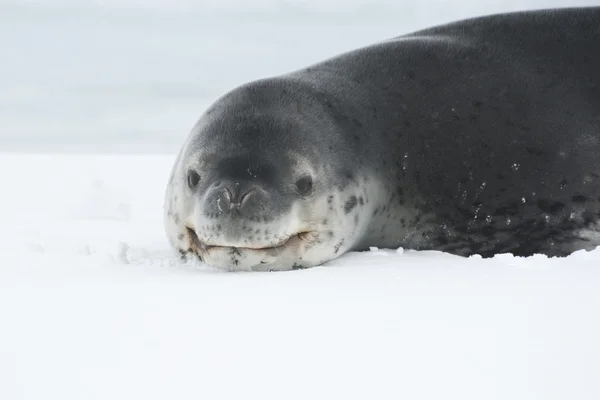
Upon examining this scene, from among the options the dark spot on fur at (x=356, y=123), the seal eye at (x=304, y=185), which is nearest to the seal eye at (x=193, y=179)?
the seal eye at (x=304, y=185)

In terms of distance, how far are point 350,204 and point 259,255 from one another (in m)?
0.61

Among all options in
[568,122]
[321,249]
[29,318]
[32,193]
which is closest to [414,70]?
[568,122]

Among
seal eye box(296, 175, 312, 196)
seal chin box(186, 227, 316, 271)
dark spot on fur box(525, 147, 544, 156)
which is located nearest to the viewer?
seal chin box(186, 227, 316, 271)

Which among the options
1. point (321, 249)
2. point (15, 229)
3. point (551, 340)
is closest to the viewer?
point (551, 340)

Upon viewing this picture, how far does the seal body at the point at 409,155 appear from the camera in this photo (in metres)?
3.79

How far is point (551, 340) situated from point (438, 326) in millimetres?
332

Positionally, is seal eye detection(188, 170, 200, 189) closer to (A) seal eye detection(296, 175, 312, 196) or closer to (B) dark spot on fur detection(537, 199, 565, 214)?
(A) seal eye detection(296, 175, 312, 196)

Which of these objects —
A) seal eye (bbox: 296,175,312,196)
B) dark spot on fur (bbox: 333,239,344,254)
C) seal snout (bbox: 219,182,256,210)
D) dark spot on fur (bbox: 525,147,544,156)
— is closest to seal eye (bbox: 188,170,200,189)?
seal snout (bbox: 219,182,256,210)

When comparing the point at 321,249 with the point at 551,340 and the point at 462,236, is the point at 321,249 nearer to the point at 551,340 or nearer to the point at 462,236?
the point at 462,236

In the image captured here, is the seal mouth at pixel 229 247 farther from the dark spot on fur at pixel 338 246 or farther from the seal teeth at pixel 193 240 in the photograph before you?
the dark spot on fur at pixel 338 246

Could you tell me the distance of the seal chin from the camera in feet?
12.2

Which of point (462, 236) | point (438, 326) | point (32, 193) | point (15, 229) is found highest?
point (438, 326)

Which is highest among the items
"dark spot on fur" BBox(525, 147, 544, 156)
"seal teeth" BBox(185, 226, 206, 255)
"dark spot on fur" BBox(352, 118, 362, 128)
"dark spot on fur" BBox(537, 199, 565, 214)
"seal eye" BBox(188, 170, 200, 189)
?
"dark spot on fur" BBox(352, 118, 362, 128)

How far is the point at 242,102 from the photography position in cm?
420
